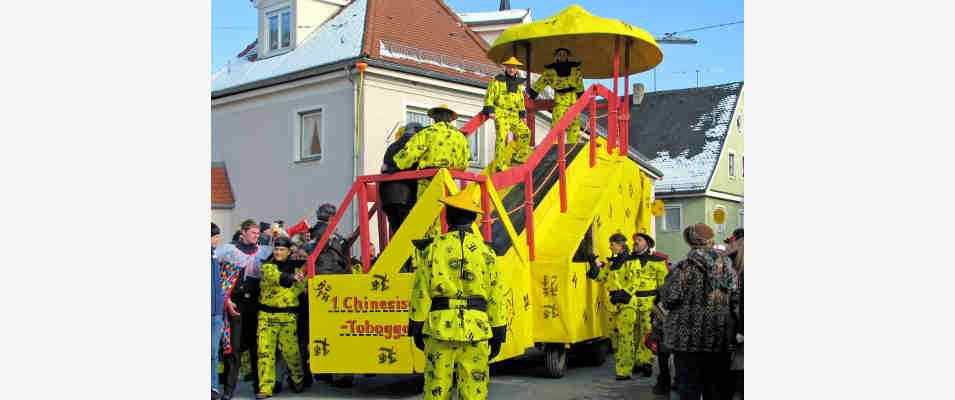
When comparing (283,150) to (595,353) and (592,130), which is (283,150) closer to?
(592,130)

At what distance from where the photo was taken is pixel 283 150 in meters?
11.8

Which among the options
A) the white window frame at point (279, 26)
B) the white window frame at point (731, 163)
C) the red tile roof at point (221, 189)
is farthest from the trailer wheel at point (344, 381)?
the white window frame at point (279, 26)

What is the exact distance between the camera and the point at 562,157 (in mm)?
9039

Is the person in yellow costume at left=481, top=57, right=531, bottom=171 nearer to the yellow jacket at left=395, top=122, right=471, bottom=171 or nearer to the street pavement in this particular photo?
the yellow jacket at left=395, top=122, right=471, bottom=171

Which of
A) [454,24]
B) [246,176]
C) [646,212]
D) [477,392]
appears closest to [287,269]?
[246,176]

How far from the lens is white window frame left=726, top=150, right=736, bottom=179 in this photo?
6923 millimetres

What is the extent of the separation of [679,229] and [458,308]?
5074mm

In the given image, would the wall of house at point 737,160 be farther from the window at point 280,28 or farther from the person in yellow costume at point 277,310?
the window at point 280,28

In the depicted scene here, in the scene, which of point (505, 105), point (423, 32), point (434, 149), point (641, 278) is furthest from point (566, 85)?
point (423, 32)

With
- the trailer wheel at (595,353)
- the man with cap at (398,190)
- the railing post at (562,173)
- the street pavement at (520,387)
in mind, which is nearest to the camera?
the man with cap at (398,190)

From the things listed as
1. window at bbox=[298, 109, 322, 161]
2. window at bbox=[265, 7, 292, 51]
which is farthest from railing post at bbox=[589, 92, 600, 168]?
window at bbox=[298, 109, 322, 161]

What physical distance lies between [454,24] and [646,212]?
8.02 meters

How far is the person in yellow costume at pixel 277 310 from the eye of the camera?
796 cm

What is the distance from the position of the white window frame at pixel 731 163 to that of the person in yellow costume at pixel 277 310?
3.54m
